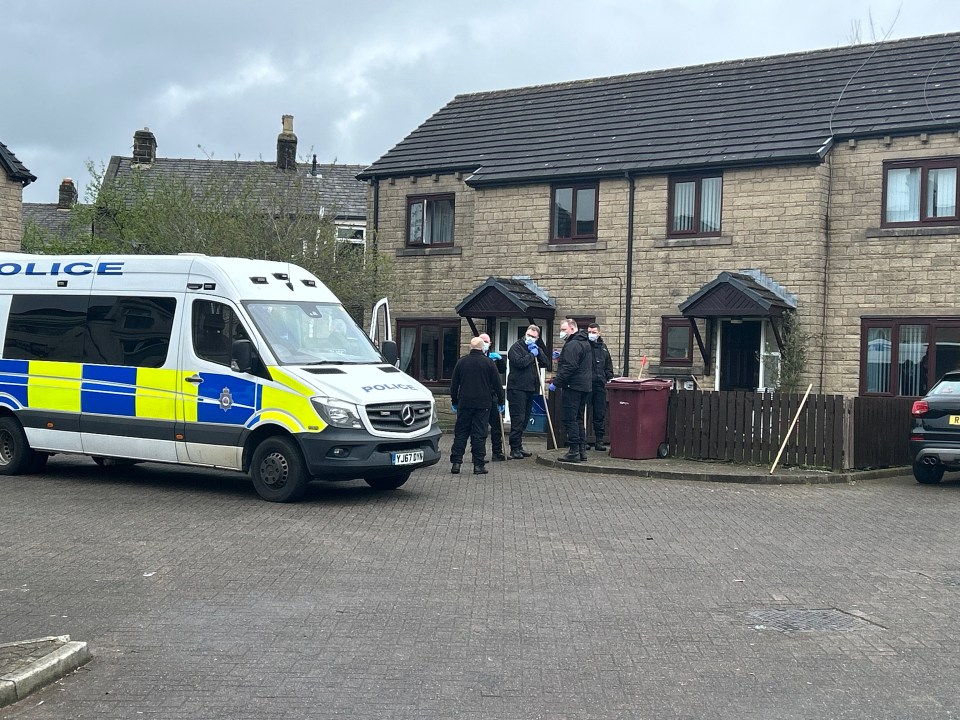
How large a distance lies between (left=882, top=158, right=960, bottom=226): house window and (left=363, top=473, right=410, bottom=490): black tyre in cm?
1235

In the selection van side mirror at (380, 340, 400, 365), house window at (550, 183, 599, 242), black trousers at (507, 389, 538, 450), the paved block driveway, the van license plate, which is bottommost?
the paved block driveway

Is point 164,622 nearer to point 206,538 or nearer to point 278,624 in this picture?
point 278,624

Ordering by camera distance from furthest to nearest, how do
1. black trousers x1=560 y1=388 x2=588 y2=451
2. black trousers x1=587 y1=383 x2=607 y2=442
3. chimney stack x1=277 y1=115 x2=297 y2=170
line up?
chimney stack x1=277 y1=115 x2=297 y2=170 < black trousers x1=587 y1=383 x2=607 y2=442 < black trousers x1=560 y1=388 x2=588 y2=451

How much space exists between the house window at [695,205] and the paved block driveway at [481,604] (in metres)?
11.2

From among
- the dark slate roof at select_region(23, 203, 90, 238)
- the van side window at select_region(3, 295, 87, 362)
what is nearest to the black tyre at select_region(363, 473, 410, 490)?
the van side window at select_region(3, 295, 87, 362)

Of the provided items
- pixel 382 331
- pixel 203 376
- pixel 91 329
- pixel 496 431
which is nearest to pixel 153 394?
pixel 203 376

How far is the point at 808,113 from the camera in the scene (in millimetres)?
23047

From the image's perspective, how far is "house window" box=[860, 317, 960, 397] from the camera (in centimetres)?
2086

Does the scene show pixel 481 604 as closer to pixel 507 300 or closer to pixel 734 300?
pixel 734 300

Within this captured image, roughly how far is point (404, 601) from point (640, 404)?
29.8ft

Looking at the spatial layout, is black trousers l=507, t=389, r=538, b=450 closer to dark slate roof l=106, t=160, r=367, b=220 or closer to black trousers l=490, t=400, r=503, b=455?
black trousers l=490, t=400, r=503, b=455

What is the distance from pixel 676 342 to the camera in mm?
23406

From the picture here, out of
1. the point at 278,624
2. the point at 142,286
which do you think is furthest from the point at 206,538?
the point at 142,286

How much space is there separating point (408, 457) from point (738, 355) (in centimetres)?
1189
